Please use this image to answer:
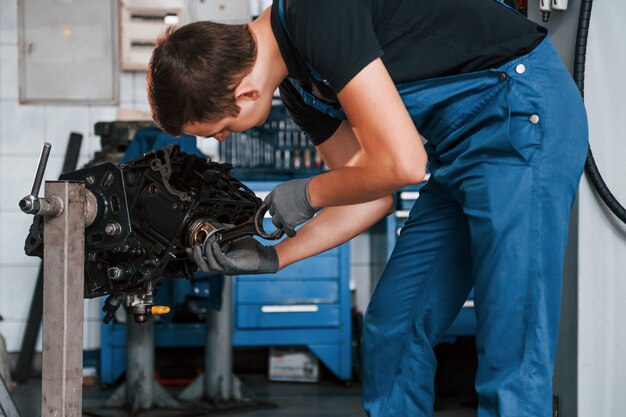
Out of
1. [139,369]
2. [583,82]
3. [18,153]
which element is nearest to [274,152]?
[139,369]

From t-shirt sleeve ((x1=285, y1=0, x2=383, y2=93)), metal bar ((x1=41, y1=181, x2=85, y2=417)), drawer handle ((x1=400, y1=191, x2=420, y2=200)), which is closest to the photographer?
t-shirt sleeve ((x1=285, y1=0, x2=383, y2=93))

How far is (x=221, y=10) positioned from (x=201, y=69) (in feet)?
11.3

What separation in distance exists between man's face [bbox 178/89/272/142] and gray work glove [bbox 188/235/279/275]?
0.20 meters

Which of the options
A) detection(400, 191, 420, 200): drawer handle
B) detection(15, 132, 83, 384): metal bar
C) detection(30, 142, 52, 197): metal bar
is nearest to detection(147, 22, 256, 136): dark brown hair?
detection(30, 142, 52, 197): metal bar

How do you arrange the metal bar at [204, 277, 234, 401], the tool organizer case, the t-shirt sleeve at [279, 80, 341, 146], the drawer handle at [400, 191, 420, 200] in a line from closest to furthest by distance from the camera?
1. the t-shirt sleeve at [279, 80, 341, 146]
2. the metal bar at [204, 277, 234, 401]
3. the drawer handle at [400, 191, 420, 200]
4. the tool organizer case

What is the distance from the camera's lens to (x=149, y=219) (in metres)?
1.53

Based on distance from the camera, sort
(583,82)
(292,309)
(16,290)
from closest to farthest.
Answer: (583,82) < (292,309) < (16,290)

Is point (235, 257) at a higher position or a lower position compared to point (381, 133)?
lower

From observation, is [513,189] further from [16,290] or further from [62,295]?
[16,290]

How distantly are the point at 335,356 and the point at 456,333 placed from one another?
0.67 m

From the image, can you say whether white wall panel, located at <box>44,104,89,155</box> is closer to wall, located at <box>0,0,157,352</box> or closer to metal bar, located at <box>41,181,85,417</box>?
wall, located at <box>0,0,157,352</box>

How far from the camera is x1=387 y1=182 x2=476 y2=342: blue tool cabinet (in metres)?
3.73

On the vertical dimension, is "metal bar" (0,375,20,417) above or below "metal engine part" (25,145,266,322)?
below

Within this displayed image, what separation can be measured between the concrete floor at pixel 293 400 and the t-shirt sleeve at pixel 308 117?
2.02 metres
